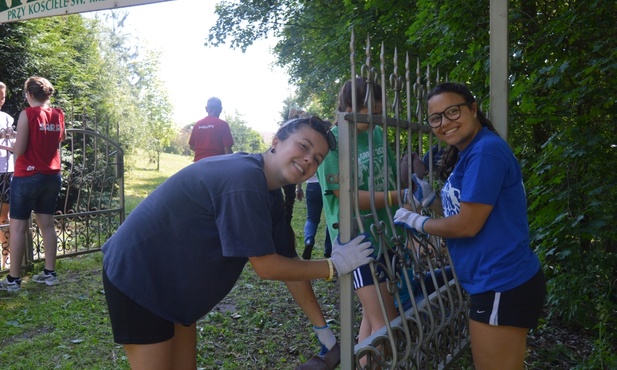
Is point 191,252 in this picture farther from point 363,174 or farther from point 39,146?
point 39,146

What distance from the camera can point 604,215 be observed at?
3.32 m

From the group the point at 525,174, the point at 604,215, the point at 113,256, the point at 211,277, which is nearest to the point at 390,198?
the point at 211,277

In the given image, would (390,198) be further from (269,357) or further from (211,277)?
(269,357)

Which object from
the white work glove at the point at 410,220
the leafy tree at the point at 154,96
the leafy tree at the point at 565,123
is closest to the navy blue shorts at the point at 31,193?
the leafy tree at the point at 565,123

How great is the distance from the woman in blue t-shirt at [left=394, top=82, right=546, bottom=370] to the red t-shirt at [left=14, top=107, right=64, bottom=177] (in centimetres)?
414

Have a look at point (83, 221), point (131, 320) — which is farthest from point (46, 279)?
point (131, 320)

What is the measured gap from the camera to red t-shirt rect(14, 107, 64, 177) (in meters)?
4.89

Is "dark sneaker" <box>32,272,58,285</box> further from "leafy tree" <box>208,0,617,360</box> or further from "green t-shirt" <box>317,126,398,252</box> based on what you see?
"leafy tree" <box>208,0,617,360</box>

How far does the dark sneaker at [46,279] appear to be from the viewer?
5.45m

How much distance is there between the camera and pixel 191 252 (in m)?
1.89

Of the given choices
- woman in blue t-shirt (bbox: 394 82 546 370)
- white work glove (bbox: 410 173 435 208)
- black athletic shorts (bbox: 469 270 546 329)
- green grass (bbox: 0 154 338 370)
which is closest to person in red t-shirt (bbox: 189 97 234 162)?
green grass (bbox: 0 154 338 370)

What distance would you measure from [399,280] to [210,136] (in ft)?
15.9

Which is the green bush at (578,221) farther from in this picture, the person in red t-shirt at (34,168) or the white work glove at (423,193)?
the person in red t-shirt at (34,168)

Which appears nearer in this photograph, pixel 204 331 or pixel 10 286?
pixel 204 331
